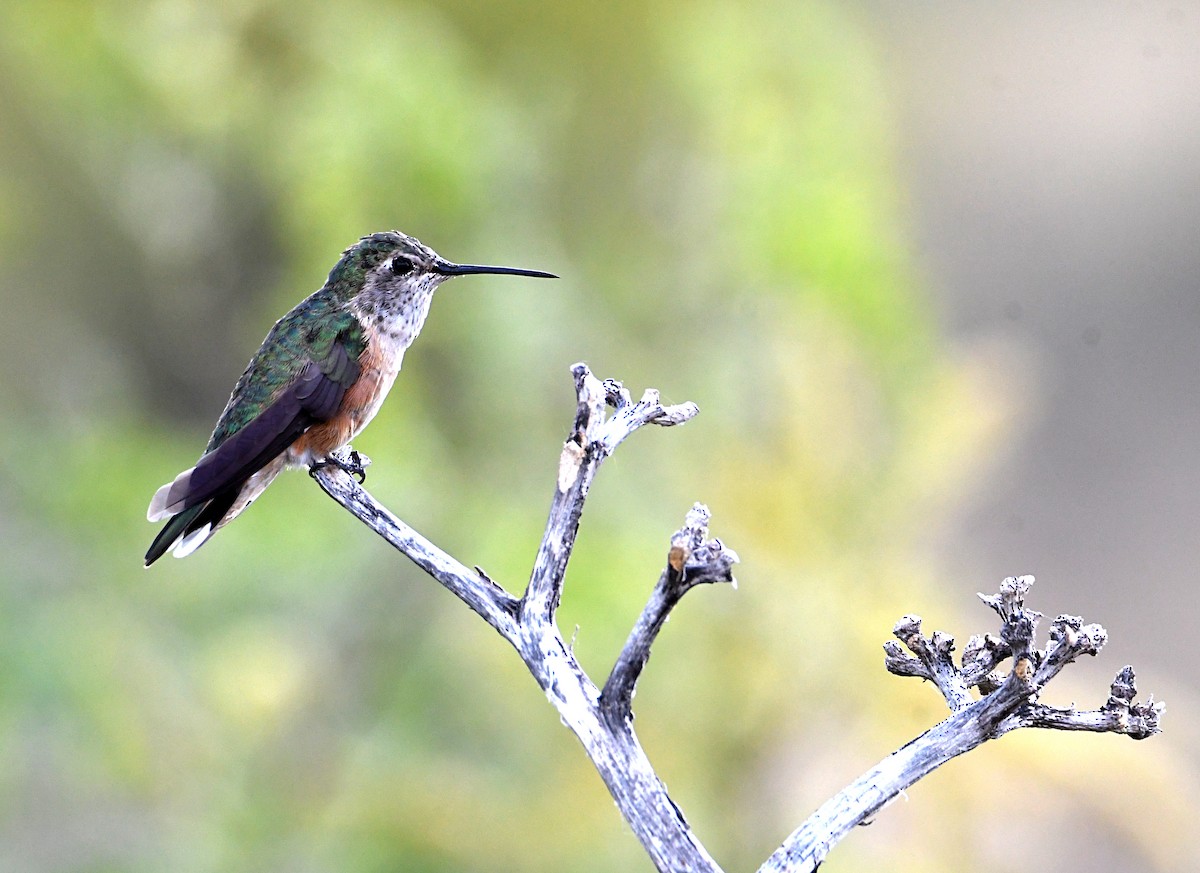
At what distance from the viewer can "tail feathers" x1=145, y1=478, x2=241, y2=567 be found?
1974 mm

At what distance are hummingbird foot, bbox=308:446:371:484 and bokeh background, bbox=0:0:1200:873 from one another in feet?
6.77

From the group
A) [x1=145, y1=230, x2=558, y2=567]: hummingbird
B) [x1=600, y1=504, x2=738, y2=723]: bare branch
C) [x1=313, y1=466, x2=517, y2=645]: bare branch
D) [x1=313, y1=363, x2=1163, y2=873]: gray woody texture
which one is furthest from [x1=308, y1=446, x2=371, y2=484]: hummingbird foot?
[x1=600, y1=504, x2=738, y2=723]: bare branch

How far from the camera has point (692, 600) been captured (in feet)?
14.2

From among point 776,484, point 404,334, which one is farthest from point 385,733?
point 404,334

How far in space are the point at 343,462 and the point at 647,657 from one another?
1226 millimetres

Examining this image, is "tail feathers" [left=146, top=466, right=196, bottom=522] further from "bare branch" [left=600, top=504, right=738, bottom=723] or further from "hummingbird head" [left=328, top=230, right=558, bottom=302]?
"bare branch" [left=600, top=504, right=738, bottom=723]

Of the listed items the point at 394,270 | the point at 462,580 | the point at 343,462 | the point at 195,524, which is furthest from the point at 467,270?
the point at 462,580

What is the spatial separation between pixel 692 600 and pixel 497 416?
58.5 inches

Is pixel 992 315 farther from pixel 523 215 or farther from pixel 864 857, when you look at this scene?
pixel 864 857

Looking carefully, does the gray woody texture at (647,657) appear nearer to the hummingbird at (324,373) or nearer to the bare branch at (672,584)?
the bare branch at (672,584)

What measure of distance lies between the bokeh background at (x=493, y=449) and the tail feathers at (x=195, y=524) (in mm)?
2347

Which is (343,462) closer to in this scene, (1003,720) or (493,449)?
(1003,720)

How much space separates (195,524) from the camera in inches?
78.8

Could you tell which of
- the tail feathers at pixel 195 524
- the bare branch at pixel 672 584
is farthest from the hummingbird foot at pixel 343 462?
the bare branch at pixel 672 584
